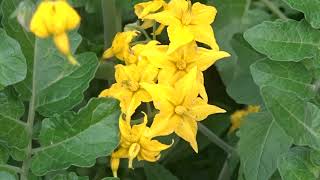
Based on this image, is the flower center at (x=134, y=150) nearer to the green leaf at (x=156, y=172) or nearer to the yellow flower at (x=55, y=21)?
the green leaf at (x=156, y=172)

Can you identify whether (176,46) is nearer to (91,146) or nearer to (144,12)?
(144,12)

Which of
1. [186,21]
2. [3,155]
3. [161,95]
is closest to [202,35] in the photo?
[186,21]

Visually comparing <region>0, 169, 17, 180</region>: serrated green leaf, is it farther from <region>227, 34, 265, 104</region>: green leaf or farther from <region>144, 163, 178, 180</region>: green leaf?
<region>227, 34, 265, 104</region>: green leaf

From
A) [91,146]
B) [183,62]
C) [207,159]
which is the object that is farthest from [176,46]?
[207,159]

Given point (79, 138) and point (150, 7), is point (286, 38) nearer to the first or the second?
point (150, 7)

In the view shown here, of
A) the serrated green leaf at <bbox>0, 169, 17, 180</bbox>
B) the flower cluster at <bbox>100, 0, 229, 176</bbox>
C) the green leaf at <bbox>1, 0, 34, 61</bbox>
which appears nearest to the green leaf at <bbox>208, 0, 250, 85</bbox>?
the flower cluster at <bbox>100, 0, 229, 176</bbox>

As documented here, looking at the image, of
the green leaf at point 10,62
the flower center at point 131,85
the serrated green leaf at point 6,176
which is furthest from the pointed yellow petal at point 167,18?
the serrated green leaf at point 6,176

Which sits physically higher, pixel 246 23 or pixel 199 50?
pixel 199 50
